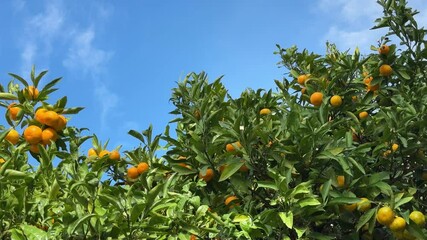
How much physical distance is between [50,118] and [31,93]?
284 mm

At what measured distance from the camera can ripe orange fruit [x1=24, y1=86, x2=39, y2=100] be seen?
139 inches

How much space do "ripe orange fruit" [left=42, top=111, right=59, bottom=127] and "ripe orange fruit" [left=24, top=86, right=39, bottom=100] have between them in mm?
211

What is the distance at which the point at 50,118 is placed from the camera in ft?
11.1

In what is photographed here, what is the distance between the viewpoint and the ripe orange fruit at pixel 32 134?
132 inches

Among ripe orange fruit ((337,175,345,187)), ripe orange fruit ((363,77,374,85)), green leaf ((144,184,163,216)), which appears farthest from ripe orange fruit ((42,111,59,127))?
ripe orange fruit ((363,77,374,85))

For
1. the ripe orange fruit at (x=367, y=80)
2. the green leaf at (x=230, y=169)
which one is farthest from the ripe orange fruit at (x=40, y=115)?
the ripe orange fruit at (x=367, y=80)

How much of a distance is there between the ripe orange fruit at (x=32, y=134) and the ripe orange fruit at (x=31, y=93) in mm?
229

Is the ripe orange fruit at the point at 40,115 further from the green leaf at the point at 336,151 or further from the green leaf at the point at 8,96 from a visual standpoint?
the green leaf at the point at 336,151

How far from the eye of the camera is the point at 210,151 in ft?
11.4

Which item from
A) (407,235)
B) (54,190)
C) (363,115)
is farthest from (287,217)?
(363,115)

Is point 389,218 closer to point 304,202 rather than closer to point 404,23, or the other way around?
point 304,202

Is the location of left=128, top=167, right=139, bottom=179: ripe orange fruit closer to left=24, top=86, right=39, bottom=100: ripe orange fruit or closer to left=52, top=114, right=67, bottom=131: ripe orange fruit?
left=52, top=114, right=67, bottom=131: ripe orange fruit

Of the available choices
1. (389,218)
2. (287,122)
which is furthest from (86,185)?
(389,218)

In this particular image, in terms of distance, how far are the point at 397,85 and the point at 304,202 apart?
2.56 meters
